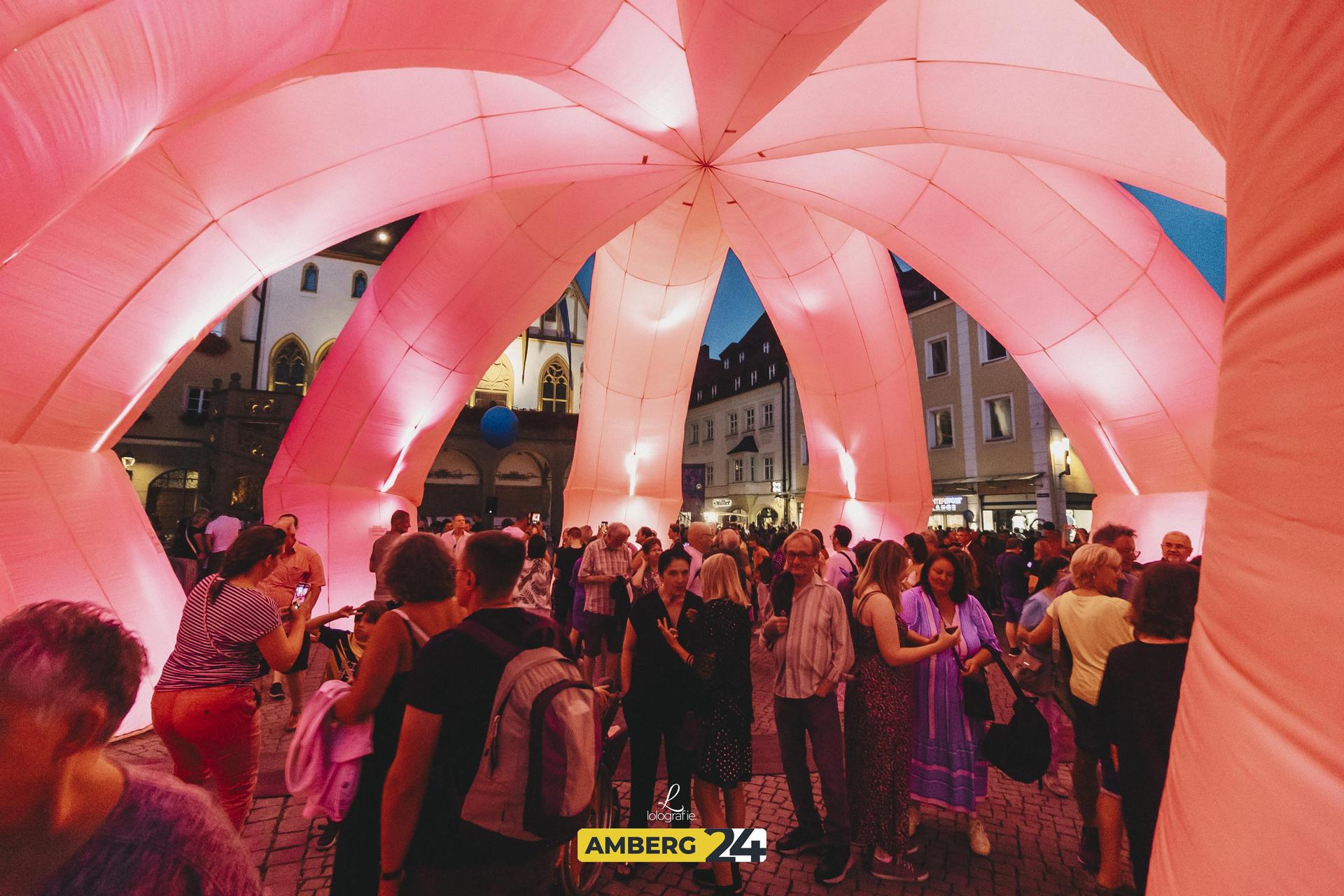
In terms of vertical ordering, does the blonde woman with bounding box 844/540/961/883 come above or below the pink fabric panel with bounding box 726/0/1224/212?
below

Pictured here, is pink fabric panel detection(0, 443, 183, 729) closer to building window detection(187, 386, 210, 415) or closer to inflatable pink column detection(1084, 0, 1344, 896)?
inflatable pink column detection(1084, 0, 1344, 896)

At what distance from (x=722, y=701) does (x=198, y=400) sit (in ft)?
94.1

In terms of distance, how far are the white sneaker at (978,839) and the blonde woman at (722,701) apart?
135cm

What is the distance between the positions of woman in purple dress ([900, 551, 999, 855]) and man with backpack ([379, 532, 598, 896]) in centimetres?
258

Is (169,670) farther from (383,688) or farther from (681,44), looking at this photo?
(681,44)

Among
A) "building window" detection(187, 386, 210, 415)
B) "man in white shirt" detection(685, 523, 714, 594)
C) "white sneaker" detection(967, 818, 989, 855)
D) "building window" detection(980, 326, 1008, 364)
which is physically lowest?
"white sneaker" detection(967, 818, 989, 855)

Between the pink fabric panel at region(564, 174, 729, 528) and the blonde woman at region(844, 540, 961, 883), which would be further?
the pink fabric panel at region(564, 174, 729, 528)

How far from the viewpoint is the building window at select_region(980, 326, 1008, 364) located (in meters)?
21.7

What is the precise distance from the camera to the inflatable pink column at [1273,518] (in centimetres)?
100

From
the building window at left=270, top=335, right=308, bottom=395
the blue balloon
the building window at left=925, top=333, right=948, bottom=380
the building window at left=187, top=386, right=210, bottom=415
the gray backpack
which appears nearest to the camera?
the gray backpack

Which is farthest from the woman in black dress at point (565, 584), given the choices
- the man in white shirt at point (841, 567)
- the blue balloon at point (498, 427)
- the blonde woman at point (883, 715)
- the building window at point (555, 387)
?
the building window at point (555, 387)

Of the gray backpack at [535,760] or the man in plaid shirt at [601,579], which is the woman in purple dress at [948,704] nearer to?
the gray backpack at [535,760]

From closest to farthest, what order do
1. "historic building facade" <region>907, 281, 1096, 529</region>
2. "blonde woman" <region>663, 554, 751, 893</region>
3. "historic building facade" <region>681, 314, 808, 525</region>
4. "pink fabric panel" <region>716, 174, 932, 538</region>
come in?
1. "blonde woman" <region>663, 554, 751, 893</region>
2. "pink fabric panel" <region>716, 174, 932, 538</region>
3. "historic building facade" <region>907, 281, 1096, 529</region>
4. "historic building facade" <region>681, 314, 808, 525</region>

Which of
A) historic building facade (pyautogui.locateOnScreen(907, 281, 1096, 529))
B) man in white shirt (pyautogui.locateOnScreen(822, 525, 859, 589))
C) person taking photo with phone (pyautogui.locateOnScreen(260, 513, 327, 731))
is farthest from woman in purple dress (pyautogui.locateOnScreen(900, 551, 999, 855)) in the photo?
historic building facade (pyautogui.locateOnScreen(907, 281, 1096, 529))
